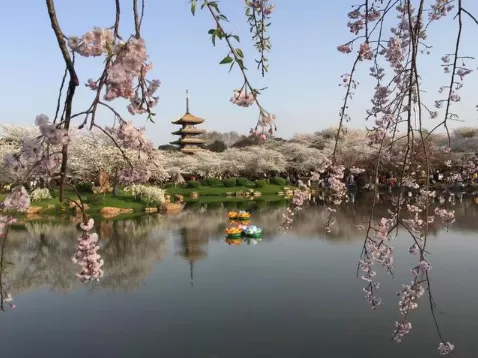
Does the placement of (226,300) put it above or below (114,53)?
below

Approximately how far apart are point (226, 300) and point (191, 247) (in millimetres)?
4324

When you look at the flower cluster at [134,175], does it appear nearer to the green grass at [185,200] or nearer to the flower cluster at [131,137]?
the flower cluster at [131,137]

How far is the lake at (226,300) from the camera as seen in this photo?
231 inches

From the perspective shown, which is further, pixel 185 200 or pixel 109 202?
pixel 185 200

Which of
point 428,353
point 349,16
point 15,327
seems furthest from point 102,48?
point 15,327

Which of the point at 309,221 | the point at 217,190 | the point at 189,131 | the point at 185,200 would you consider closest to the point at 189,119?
the point at 189,131

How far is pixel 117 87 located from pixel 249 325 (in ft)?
18.8

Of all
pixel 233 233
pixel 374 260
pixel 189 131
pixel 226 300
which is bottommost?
pixel 226 300

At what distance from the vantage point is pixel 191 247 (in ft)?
38.3

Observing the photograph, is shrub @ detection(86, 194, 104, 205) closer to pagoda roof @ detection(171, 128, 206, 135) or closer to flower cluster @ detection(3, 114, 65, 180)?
flower cluster @ detection(3, 114, 65, 180)

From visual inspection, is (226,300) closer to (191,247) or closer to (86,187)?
(191,247)

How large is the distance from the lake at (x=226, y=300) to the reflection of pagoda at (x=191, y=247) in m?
0.05

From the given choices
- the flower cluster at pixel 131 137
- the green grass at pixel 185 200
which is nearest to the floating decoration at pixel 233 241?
the green grass at pixel 185 200

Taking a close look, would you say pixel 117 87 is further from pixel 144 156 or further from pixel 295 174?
pixel 295 174
